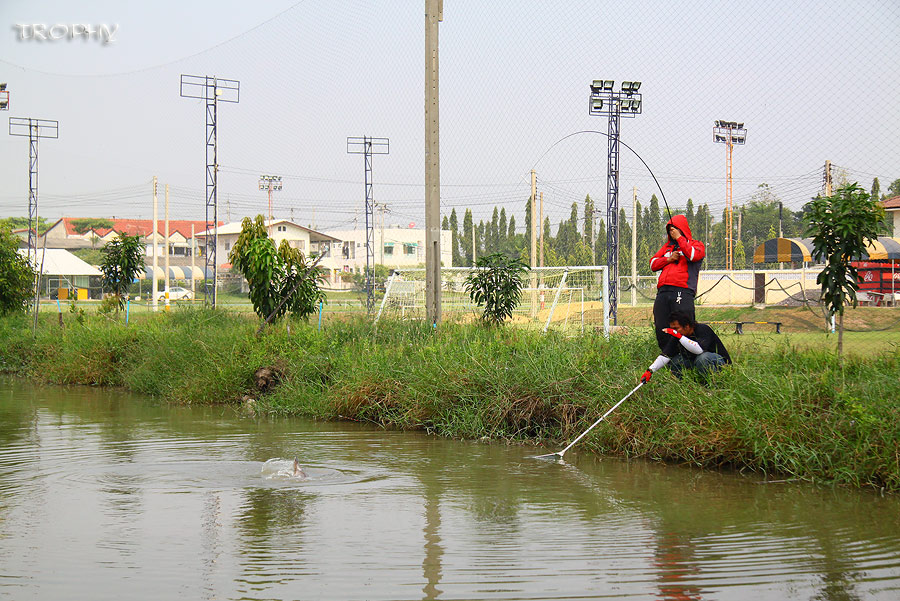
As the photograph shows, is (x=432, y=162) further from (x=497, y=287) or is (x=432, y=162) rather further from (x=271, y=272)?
(x=271, y=272)

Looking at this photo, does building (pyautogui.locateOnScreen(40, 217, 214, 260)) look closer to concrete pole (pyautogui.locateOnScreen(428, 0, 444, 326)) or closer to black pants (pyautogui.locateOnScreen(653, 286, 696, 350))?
concrete pole (pyautogui.locateOnScreen(428, 0, 444, 326))

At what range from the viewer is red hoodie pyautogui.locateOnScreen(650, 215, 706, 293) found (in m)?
9.56

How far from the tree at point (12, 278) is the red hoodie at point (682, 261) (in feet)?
63.4

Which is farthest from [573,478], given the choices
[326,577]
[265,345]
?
[265,345]

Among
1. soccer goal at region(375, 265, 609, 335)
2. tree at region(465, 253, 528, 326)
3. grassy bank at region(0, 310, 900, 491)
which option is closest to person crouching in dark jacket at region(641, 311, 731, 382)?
grassy bank at region(0, 310, 900, 491)

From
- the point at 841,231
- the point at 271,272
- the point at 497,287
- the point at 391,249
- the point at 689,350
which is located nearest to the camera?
the point at 689,350

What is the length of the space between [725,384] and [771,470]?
3.32 feet

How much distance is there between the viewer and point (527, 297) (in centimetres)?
1872

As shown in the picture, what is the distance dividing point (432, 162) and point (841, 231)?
22.4 feet

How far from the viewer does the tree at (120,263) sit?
70.6 feet

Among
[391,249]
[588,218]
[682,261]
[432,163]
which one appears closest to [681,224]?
[682,261]

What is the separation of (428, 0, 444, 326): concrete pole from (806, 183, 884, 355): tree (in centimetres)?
613

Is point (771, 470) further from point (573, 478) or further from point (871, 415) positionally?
point (573, 478)

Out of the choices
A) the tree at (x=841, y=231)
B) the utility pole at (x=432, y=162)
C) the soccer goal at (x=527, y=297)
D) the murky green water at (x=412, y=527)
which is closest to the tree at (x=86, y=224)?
the soccer goal at (x=527, y=297)
